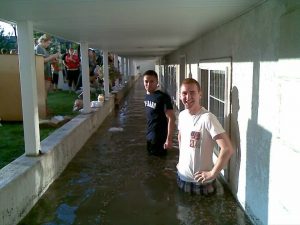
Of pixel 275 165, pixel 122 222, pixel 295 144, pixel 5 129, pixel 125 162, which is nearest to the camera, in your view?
pixel 295 144

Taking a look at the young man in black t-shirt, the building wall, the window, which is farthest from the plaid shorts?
the young man in black t-shirt

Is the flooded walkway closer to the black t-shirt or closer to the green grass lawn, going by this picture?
the black t-shirt

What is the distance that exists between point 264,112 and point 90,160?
12.9 ft

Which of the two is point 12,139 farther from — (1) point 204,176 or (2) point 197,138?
(1) point 204,176

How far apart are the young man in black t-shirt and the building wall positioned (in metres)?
1.24

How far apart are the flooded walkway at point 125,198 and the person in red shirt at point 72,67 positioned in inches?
409

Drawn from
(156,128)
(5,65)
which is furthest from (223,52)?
(5,65)

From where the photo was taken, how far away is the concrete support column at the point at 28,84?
500 centimetres

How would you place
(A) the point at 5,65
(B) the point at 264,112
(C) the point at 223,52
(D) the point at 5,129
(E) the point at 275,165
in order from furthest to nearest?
(A) the point at 5,65
(D) the point at 5,129
(C) the point at 223,52
(B) the point at 264,112
(E) the point at 275,165

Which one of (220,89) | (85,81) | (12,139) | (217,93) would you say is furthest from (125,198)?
(85,81)

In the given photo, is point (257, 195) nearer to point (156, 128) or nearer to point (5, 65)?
point (156, 128)

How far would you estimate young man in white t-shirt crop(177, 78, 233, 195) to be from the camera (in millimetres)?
4047

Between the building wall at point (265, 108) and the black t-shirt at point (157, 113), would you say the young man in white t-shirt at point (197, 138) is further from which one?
the black t-shirt at point (157, 113)

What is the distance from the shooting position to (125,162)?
251 inches
